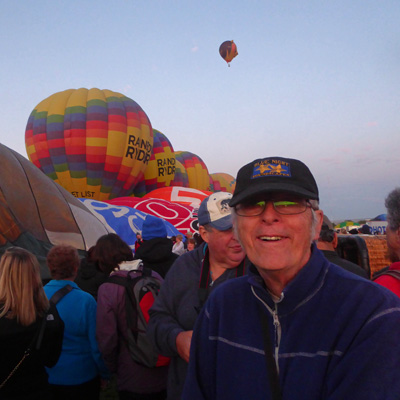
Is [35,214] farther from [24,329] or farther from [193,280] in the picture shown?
[193,280]

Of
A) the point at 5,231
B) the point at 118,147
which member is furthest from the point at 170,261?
the point at 118,147

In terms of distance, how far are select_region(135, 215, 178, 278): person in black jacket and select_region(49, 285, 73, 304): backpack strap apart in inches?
26.2

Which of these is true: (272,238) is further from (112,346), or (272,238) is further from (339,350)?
(112,346)

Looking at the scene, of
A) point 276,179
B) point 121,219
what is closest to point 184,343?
point 276,179

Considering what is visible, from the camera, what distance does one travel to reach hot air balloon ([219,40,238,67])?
2256 cm

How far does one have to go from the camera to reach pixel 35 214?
6109 mm

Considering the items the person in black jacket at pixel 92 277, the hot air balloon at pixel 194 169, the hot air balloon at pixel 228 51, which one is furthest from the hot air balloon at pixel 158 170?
the person in black jacket at pixel 92 277

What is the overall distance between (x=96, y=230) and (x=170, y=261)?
4.08 metres

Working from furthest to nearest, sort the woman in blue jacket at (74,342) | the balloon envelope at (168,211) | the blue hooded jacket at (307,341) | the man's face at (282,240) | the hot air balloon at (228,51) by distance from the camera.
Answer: the hot air balloon at (228,51), the balloon envelope at (168,211), the woman in blue jacket at (74,342), the man's face at (282,240), the blue hooded jacket at (307,341)

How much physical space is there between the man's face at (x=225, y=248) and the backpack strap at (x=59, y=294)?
1.19 metres

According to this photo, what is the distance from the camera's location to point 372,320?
923mm

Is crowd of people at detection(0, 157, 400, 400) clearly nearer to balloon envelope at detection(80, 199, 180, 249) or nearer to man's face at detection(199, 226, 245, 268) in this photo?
man's face at detection(199, 226, 245, 268)

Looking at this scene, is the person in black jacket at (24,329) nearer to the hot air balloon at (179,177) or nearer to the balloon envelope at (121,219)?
the balloon envelope at (121,219)

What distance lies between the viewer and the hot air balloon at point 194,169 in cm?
2612
